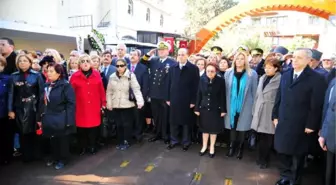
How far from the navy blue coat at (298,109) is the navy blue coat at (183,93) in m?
1.64

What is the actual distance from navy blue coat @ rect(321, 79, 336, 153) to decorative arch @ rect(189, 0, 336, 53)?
28.1 feet

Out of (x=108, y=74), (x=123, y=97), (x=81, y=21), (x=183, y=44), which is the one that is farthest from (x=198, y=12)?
(x=123, y=97)

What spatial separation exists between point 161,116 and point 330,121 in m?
3.01

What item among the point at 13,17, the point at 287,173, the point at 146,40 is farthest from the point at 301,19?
the point at 287,173

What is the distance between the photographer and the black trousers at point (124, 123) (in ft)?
15.9

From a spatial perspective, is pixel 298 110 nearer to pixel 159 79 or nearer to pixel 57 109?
pixel 159 79

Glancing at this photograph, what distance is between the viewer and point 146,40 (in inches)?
719

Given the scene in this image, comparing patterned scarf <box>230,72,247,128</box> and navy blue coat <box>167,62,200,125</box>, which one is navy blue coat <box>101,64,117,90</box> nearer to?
navy blue coat <box>167,62,200,125</box>

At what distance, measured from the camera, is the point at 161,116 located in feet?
17.3

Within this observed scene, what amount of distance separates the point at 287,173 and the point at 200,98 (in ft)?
5.62

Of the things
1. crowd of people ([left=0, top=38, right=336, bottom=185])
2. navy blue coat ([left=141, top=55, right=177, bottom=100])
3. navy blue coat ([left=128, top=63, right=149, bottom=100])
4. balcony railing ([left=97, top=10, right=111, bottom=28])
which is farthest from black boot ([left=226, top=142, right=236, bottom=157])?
balcony railing ([left=97, top=10, right=111, bottom=28])

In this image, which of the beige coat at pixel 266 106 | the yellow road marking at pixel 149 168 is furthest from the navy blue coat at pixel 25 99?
the beige coat at pixel 266 106

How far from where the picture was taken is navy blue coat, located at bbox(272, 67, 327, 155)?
10.6ft

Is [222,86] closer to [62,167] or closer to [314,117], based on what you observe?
[314,117]
